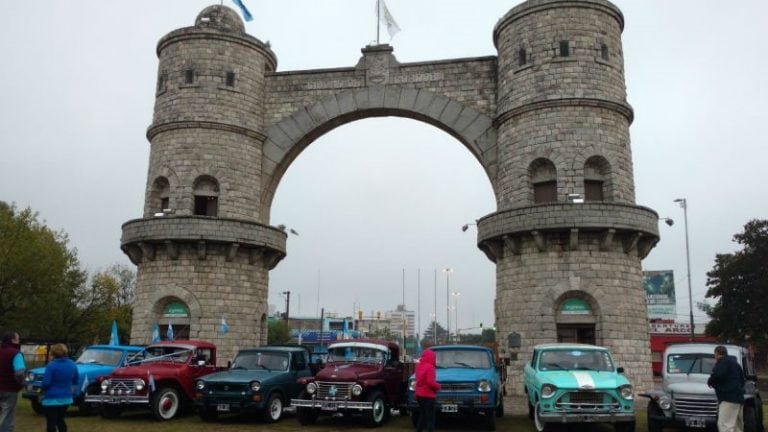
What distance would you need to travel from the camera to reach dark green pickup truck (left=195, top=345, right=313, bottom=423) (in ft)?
42.8

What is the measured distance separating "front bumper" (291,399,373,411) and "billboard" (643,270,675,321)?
51.2 metres

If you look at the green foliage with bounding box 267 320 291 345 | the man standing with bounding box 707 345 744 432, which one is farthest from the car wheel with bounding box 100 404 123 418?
the green foliage with bounding box 267 320 291 345

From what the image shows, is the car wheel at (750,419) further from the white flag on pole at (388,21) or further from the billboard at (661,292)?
the billboard at (661,292)

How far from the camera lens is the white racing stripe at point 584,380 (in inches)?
442

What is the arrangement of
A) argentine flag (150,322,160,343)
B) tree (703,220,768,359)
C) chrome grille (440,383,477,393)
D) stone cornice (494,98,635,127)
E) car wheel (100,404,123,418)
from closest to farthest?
chrome grille (440,383,477,393) → car wheel (100,404,123,418) → stone cornice (494,98,635,127) → argentine flag (150,322,160,343) → tree (703,220,768,359)

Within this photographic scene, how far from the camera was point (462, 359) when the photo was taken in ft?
44.1

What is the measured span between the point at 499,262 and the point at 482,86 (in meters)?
7.53

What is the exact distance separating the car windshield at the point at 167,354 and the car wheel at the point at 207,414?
4.97ft

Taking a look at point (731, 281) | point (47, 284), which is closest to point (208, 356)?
point (47, 284)

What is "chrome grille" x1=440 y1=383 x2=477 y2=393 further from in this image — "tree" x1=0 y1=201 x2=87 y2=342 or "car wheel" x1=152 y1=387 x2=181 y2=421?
"tree" x1=0 y1=201 x2=87 y2=342

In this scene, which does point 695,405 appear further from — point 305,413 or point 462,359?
point 305,413

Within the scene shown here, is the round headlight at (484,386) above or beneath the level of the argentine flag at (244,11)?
beneath

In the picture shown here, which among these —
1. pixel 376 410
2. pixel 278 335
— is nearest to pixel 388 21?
pixel 376 410

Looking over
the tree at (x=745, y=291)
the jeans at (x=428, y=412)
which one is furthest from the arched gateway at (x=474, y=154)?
the tree at (x=745, y=291)
